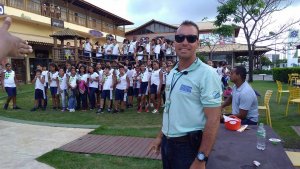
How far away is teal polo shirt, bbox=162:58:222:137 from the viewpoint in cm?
257

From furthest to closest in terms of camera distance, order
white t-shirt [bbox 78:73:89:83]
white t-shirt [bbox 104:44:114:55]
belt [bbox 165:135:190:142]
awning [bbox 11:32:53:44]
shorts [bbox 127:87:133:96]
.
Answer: awning [bbox 11:32:53:44], white t-shirt [bbox 104:44:114:55], shorts [bbox 127:87:133:96], white t-shirt [bbox 78:73:89:83], belt [bbox 165:135:190:142]

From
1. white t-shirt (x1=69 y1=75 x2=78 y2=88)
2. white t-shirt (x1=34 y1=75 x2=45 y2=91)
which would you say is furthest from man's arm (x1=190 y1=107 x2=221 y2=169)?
white t-shirt (x1=34 y1=75 x2=45 y2=91)

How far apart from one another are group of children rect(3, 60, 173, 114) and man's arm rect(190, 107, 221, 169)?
7803 millimetres

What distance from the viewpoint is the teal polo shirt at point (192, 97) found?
2.57 metres

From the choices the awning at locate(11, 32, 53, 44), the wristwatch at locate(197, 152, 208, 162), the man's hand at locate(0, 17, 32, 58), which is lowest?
the wristwatch at locate(197, 152, 208, 162)

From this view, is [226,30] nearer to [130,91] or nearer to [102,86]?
[130,91]

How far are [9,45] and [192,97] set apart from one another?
1428 millimetres

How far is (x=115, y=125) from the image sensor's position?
338 inches

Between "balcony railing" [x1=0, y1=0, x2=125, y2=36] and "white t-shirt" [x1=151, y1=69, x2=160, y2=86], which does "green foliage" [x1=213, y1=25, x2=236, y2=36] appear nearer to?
"balcony railing" [x1=0, y1=0, x2=125, y2=36]

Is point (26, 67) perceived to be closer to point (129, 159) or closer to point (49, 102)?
point (49, 102)

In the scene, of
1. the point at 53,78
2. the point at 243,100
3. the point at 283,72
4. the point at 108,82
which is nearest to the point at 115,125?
the point at 108,82

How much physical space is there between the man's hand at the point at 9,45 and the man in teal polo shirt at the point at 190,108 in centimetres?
124

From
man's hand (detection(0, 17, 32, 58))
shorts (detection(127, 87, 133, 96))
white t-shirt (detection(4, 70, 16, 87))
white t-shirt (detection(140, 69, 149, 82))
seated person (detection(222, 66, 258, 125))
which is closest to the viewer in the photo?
man's hand (detection(0, 17, 32, 58))

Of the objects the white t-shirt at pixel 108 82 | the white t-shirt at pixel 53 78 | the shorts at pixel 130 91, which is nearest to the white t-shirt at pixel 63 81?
the white t-shirt at pixel 53 78
